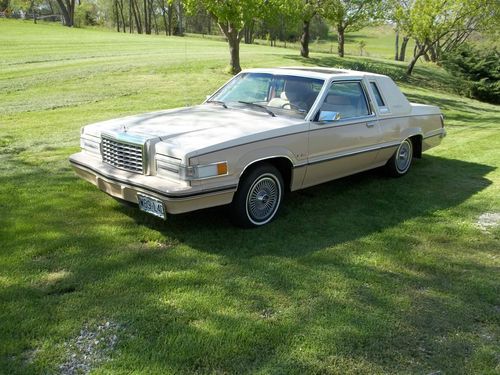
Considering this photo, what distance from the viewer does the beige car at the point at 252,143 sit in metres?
4.39

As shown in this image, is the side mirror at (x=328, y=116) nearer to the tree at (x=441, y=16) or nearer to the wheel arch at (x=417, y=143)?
the wheel arch at (x=417, y=143)

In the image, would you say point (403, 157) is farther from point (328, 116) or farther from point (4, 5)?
point (4, 5)

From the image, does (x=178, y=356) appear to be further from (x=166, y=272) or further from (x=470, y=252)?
(x=470, y=252)

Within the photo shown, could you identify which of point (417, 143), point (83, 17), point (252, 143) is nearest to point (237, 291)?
point (252, 143)

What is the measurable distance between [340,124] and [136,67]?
50.9 feet

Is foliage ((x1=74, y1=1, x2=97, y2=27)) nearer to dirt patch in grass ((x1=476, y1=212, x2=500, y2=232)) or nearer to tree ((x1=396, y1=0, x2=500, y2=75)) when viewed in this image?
tree ((x1=396, y1=0, x2=500, y2=75))

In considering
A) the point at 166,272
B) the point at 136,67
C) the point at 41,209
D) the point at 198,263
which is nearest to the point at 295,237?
the point at 198,263

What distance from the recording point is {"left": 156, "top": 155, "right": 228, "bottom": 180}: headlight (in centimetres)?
429

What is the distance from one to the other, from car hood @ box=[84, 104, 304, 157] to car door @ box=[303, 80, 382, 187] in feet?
1.25

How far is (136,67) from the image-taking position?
770 inches

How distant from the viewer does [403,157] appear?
7152mm

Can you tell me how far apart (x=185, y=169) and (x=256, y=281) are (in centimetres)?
116

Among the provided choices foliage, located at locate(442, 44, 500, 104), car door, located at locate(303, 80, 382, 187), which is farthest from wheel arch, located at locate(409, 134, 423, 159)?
foliage, located at locate(442, 44, 500, 104)

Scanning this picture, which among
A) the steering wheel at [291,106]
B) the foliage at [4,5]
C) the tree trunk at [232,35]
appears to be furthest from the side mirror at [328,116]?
the foliage at [4,5]
